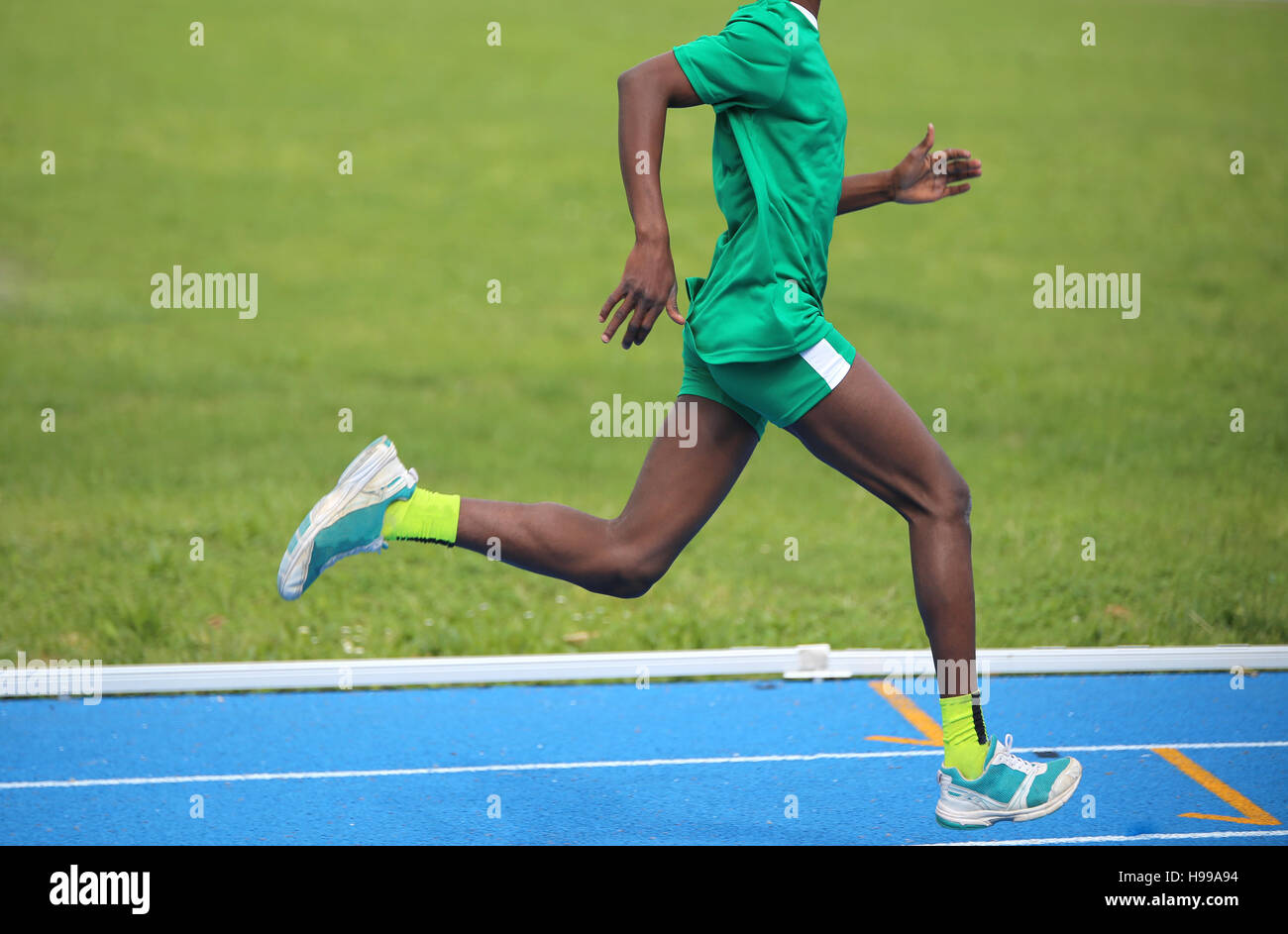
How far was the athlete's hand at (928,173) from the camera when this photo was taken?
406 cm

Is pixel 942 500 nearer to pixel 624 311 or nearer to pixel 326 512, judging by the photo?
pixel 624 311

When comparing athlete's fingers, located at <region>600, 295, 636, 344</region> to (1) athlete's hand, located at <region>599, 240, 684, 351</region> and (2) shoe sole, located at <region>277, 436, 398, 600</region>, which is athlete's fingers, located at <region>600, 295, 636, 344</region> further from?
(2) shoe sole, located at <region>277, 436, 398, 600</region>

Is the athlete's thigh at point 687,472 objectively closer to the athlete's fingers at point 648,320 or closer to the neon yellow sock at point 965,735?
the athlete's fingers at point 648,320

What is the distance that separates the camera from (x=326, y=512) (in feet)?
12.2

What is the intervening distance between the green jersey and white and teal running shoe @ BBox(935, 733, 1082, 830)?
3.85 feet

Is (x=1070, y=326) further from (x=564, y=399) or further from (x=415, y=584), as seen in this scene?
(x=415, y=584)

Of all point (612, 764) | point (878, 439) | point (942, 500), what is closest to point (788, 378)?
point (878, 439)

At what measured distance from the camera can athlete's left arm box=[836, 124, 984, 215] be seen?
4043 millimetres

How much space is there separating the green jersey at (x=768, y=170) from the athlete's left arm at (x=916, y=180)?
0.50 m

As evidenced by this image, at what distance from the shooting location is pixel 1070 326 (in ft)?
45.5

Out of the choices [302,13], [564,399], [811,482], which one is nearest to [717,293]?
[811,482]

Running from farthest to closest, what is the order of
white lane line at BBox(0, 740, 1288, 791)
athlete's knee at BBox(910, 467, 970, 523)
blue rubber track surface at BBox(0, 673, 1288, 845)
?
white lane line at BBox(0, 740, 1288, 791) → blue rubber track surface at BBox(0, 673, 1288, 845) → athlete's knee at BBox(910, 467, 970, 523)

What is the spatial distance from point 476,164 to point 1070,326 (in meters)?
8.44

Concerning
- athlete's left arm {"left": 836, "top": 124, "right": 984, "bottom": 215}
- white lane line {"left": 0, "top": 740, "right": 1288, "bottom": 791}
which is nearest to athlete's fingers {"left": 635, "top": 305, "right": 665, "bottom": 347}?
athlete's left arm {"left": 836, "top": 124, "right": 984, "bottom": 215}
